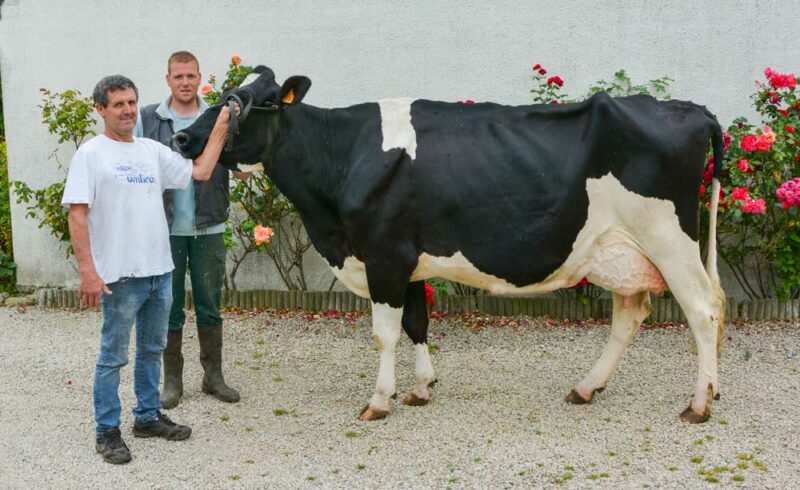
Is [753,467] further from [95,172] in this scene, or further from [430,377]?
[95,172]

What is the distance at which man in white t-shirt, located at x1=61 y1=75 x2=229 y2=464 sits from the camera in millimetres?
4484

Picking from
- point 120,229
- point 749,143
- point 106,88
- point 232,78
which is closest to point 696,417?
point 749,143

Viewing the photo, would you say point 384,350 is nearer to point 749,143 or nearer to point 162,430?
point 162,430

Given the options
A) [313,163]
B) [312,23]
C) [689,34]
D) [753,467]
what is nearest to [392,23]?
[312,23]

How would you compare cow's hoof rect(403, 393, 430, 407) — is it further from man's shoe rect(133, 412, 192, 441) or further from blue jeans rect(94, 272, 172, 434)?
blue jeans rect(94, 272, 172, 434)

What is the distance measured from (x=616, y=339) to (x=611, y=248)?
808mm

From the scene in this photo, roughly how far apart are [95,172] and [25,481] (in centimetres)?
181

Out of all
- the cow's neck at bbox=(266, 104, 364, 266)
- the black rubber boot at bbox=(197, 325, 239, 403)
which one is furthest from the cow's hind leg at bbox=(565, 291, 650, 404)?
the black rubber boot at bbox=(197, 325, 239, 403)

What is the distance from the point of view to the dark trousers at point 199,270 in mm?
5676

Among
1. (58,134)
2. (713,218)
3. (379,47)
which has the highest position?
(379,47)

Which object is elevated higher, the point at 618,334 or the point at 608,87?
the point at 608,87

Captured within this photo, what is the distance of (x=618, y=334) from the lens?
223 inches

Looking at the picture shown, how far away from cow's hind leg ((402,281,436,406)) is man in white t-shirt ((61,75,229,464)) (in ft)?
5.39

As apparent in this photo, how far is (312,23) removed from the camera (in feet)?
28.1
